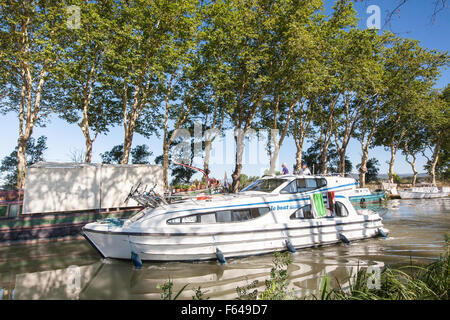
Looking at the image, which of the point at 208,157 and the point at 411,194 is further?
the point at 411,194

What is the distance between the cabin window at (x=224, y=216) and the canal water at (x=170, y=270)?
4.15 ft

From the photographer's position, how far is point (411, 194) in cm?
3466

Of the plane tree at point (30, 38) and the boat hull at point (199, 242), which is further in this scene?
the plane tree at point (30, 38)

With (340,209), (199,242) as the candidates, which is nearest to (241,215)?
(199,242)

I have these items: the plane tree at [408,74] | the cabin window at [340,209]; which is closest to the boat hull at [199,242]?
the cabin window at [340,209]

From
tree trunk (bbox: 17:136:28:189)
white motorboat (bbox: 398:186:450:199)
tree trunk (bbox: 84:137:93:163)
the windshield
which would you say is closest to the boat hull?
the windshield

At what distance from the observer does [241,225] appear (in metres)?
8.54

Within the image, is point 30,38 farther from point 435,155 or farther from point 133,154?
point 435,155

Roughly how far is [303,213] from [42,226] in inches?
435

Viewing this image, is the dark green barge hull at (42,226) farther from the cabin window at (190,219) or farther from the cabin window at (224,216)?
the cabin window at (224,216)

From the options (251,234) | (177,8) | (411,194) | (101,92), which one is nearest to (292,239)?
→ (251,234)

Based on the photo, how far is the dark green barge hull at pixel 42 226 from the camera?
11164 millimetres

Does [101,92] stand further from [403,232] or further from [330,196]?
[403,232]

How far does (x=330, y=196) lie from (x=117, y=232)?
770 cm
